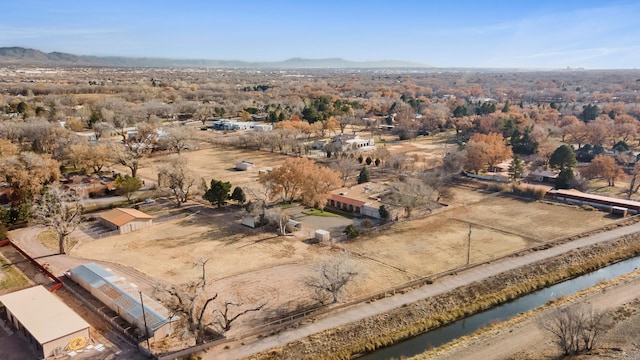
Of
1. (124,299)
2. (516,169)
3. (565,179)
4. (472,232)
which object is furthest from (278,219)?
(565,179)

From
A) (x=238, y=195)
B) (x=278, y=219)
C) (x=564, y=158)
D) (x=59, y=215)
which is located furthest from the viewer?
(x=564, y=158)

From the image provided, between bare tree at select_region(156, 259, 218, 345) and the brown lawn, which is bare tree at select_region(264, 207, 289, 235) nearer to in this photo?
bare tree at select_region(156, 259, 218, 345)

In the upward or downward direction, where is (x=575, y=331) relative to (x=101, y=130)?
downward

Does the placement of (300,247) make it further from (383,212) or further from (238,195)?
(238,195)

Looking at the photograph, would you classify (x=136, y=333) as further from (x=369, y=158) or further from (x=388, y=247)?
(x=369, y=158)

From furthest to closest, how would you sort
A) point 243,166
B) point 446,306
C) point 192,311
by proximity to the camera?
1. point 243,166
2. point 446,306
3. point 192,311
